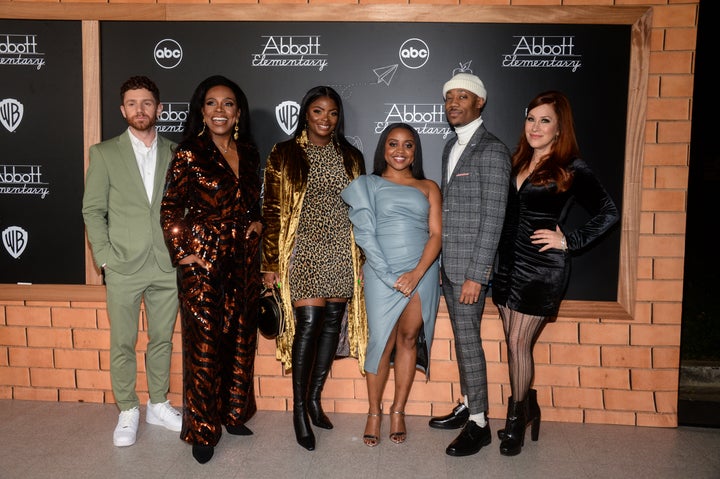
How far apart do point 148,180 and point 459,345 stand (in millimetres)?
1905

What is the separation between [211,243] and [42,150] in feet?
5.14

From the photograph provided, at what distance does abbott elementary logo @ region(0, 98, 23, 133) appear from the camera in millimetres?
3672

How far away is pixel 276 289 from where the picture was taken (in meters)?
3.19

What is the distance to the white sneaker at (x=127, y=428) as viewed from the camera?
3131 mm

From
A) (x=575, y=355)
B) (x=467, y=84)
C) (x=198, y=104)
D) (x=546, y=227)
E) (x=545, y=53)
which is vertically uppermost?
(x=545, y=53)

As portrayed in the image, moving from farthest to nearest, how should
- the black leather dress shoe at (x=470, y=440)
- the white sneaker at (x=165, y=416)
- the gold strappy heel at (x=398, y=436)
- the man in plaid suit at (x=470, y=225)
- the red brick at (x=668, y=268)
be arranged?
1. the red brick at (x=668, y=268)
2. the white sneaker at (x=165, y=416)
3. the gold strappy heel at (x=398, y=436)
4. the black leather dress shoe at (x=470, y=440)
5. the man in plaid suit at (x=470, y=225)

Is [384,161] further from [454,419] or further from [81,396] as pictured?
[81,396]

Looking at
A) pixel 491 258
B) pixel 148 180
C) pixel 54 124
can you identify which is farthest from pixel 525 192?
pixel 54 124

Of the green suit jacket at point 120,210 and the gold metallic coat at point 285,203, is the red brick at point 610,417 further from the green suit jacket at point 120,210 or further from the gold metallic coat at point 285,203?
the green suit jacket at point 120,210

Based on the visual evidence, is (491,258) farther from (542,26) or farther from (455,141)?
(542,26)

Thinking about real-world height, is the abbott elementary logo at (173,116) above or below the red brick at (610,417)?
above

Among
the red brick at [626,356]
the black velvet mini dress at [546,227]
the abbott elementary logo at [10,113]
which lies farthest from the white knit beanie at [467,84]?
the abbott elementary logo at [10,113]

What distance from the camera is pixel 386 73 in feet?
11.5

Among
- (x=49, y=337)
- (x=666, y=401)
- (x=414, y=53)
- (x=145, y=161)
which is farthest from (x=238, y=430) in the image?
(x=666, y=401)
